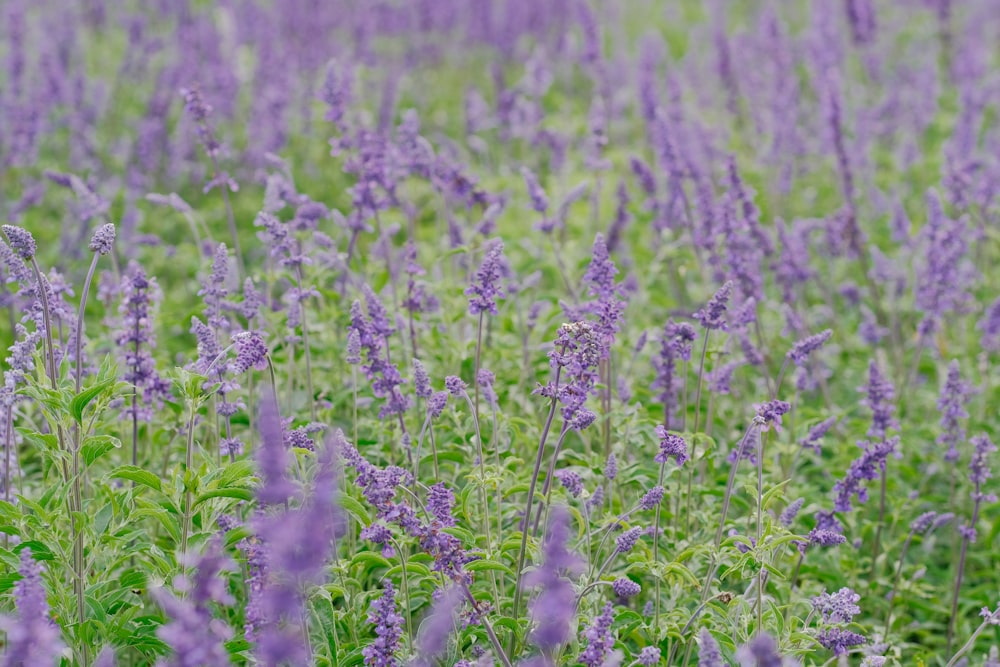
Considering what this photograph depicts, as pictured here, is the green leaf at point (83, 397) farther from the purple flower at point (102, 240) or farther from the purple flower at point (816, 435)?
the purple flower at point (816, 435)

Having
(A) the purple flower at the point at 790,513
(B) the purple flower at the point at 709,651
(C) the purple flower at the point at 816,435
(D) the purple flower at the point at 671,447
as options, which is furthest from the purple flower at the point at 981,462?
(B) the purple flower at the point at 709,651

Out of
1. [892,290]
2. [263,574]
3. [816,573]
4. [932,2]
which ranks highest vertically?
[932,2]

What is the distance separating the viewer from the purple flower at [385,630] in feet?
10.4

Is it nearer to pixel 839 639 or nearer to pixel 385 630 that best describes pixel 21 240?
pixel 385 630

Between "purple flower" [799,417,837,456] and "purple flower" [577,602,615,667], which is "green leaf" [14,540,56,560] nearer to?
"purple flower" [577,602,615,667]

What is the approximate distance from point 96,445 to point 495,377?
1778 millimetres

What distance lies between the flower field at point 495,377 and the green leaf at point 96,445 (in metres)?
0.02

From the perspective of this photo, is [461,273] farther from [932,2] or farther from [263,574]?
[932,2]

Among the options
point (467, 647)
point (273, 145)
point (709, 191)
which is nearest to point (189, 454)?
point (467, 647)

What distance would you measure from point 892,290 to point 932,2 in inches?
299

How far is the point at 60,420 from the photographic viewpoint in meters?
3.69

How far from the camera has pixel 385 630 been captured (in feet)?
10.5

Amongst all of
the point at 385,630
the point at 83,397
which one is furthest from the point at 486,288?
the point at 83,397

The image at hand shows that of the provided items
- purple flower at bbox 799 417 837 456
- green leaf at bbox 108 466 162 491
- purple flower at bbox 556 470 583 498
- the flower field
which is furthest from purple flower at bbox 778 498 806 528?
green leaf at bbox 108 466 162 491
